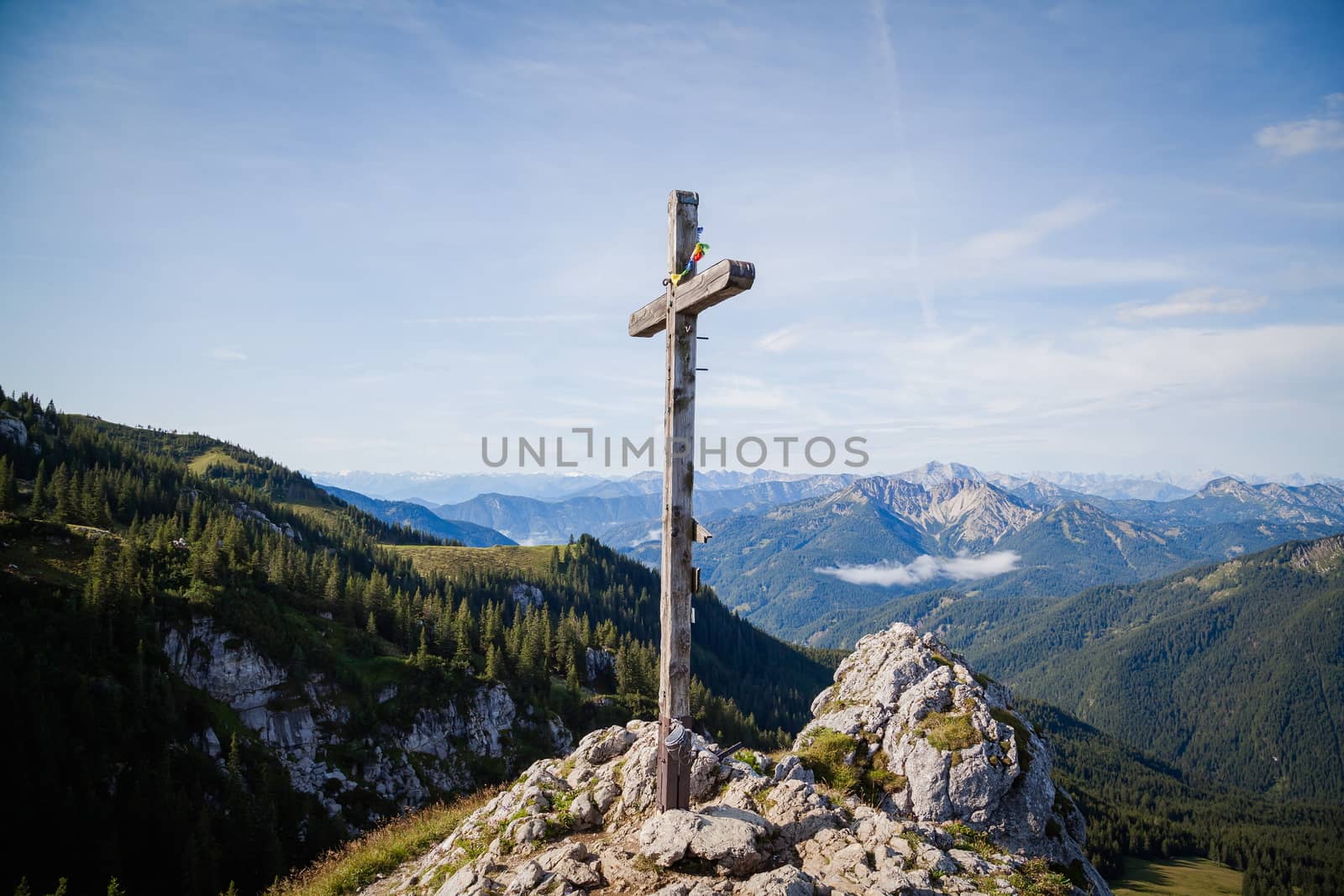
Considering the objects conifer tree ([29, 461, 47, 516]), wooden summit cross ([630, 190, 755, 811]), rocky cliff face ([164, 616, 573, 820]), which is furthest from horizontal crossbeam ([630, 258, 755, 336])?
conifer tree ([29, 461, 47, 516])

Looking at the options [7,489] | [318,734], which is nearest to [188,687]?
[318,734]

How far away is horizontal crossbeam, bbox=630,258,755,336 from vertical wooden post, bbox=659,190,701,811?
0.24 meters

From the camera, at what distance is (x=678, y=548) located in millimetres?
12469

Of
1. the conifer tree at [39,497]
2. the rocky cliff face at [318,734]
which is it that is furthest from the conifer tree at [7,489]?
the rocky cliff face at [318,734]

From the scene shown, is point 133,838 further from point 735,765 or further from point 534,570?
point 534,570

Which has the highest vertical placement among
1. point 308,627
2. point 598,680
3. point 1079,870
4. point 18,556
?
point 18,556

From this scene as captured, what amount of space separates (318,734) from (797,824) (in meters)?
71.4

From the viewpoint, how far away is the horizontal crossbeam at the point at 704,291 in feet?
35.9

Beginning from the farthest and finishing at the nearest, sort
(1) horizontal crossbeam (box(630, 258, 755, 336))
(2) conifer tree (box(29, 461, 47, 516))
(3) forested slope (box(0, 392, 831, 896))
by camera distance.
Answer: (2) conifer tree (box(29, 461, 47, 516))
(3) forested slope (box(0, 392, 831, 896))
(1) horizontal crossbeam (box(630, 258, 755, 336))

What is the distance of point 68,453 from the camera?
443 feet

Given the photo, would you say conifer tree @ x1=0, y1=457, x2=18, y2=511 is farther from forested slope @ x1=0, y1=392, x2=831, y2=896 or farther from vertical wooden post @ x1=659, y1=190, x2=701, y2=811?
vertical wooden post @ x1=659, y1=190, x2=701, y2=811

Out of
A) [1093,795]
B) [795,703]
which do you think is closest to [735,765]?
[795,703]

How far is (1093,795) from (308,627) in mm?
215642

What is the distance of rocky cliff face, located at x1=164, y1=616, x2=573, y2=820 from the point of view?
208 ft
